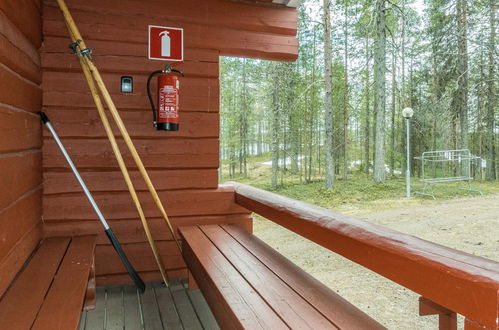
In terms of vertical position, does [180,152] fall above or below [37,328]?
above

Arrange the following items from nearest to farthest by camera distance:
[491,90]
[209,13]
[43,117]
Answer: [43,117]
[209,13]
[491,90]

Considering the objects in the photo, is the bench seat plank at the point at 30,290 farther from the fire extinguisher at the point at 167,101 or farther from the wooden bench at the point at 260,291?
the fire extinguisher at the point at 167,101

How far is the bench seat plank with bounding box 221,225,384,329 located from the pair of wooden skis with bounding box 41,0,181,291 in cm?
68

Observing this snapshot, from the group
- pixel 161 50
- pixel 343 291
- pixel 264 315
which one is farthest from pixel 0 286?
pixel 343 291

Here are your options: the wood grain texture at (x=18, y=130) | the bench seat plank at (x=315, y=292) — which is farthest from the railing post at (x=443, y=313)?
the wood grain texture at (x=18, y=130)

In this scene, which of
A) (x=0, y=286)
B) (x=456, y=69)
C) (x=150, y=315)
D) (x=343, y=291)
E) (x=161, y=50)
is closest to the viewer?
(x=0, y=286)

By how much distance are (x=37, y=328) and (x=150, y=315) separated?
3.45 feet

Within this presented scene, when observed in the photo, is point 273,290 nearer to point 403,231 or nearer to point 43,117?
point 43,117

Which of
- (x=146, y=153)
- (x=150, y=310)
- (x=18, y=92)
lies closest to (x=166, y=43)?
(x=146, y=153)

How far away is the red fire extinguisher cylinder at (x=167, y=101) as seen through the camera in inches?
95.7

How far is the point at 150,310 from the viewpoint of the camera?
2.20 m

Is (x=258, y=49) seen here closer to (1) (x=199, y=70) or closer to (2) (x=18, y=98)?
(1) (x=199, y=70)

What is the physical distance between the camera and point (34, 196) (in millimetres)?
2176

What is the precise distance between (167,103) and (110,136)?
42 centimetres
